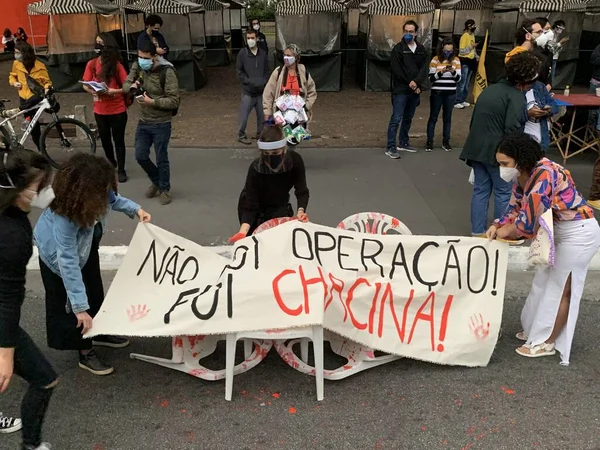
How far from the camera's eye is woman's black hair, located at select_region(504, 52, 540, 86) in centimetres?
488

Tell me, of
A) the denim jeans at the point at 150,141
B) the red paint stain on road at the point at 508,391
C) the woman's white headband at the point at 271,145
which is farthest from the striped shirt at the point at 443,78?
the red paint stain on road at the point at 508,391

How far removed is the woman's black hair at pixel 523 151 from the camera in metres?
3.48

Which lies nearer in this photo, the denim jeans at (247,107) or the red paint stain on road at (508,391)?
the red paint stain on road at (508,391)

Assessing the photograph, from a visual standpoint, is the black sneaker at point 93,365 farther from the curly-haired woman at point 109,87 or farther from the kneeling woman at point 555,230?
the curly-haired woman at point 109,87

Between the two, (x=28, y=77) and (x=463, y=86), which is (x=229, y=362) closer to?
(x=28, y=77)

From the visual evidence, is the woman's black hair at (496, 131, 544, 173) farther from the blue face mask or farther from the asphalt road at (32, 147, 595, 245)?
the blue face mask

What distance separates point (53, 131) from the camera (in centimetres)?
839

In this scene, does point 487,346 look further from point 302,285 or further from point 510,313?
point 302,285

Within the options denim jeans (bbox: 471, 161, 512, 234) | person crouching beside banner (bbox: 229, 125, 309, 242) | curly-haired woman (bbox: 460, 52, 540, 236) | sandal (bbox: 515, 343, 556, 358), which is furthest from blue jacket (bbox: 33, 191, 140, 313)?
denim jeans (bbox: 471, 161, 512, 234)

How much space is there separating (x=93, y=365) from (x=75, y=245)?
0.93 meters

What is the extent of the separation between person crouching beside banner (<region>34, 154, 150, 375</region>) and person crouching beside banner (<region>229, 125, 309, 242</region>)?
948 mm

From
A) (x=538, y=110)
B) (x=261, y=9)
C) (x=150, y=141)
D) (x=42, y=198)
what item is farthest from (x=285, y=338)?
(x=261, y=9)

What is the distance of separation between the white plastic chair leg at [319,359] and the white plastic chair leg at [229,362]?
1.53 ft

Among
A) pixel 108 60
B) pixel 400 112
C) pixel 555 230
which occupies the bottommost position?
pixel 400 112
